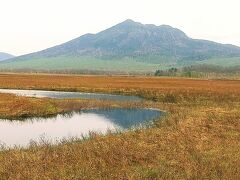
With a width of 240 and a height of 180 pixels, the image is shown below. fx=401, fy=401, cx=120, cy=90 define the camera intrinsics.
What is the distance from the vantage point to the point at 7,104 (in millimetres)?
48406

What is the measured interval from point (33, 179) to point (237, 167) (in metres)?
8.88

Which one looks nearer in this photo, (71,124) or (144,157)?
(144,157)

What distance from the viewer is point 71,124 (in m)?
39.2

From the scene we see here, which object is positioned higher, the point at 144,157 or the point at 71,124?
the point at 144,157

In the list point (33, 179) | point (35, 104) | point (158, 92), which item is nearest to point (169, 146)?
point (33, 179)

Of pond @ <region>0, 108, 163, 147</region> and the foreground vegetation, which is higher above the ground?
the foreground vegetation

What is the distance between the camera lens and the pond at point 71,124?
32.2m

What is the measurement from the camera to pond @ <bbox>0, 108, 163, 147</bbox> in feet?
106

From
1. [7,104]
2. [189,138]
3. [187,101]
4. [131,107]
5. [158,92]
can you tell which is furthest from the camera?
[158,92]

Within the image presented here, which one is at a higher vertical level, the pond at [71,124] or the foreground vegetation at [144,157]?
the foreground vegetation at [144,157]

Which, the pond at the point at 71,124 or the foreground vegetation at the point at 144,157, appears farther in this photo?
the pond at the point at 71,124

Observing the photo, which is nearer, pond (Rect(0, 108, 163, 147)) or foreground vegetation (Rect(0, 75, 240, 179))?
foreground vegetation (Rect(0, 75, 240, 179))

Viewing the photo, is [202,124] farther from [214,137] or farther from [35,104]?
[35,104]

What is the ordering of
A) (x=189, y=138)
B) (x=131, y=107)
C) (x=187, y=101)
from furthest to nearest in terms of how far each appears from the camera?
1. (x=187, y=101)
2. (x=131, y=107)
3. (x=189, y=138)
